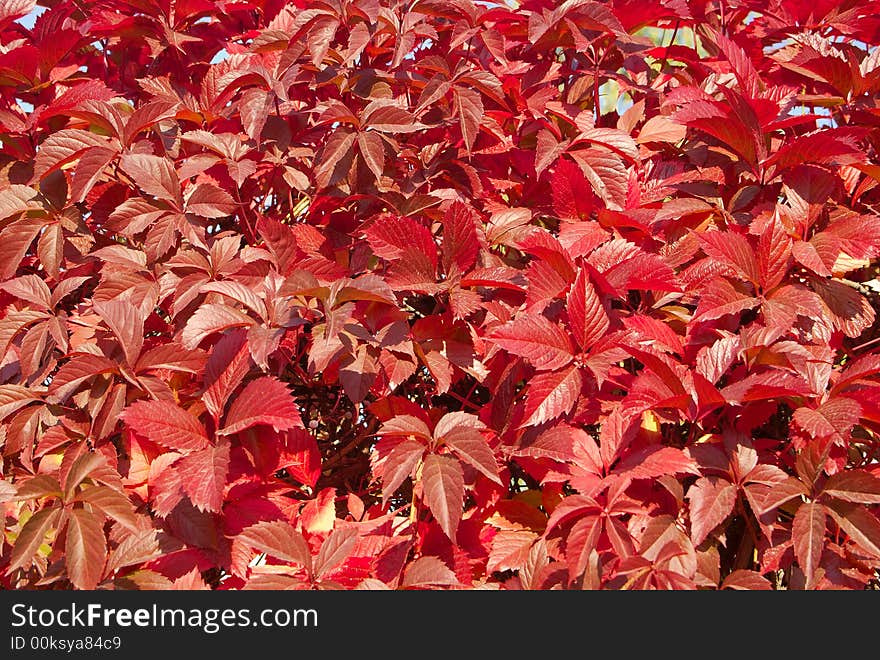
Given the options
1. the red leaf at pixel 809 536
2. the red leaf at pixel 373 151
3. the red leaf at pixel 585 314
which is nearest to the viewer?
the red leaf at pixel 809 536

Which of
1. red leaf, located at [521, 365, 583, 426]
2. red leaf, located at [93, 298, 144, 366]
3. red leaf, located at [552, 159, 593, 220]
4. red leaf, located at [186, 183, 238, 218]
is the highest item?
red leaf, located at [186, 183, 238, 218]

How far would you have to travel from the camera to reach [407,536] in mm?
1329

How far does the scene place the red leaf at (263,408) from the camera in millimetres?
1235

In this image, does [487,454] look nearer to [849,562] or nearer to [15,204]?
[849,562]

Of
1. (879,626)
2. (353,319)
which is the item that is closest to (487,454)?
(353,319)

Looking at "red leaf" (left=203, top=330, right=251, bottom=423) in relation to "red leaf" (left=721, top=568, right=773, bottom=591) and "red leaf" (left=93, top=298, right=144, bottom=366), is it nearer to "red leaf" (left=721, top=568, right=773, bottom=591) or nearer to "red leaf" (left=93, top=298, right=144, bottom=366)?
"red leaf" (left=93, top=298, right=144, bottom=366)

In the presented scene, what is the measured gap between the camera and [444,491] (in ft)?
3.84

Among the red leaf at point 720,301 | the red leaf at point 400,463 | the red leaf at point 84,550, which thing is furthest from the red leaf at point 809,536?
the red leaf at point 84,550

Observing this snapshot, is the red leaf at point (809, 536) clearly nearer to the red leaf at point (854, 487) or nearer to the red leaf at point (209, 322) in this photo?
the red leaf at point (854, 487)

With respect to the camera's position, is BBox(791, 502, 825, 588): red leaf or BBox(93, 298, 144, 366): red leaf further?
BBox(93, 298, 144, 366): red leaf

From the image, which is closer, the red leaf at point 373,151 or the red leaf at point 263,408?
the red leaf at point 263,408

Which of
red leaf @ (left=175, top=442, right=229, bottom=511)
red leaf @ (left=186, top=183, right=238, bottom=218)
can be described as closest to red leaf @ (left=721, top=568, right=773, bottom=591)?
red leaf @ (left=175, top=442, right=229, bottom=511)

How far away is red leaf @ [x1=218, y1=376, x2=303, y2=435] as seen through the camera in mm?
1235

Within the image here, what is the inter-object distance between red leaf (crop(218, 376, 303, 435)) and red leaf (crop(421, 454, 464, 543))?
8.1 inches
